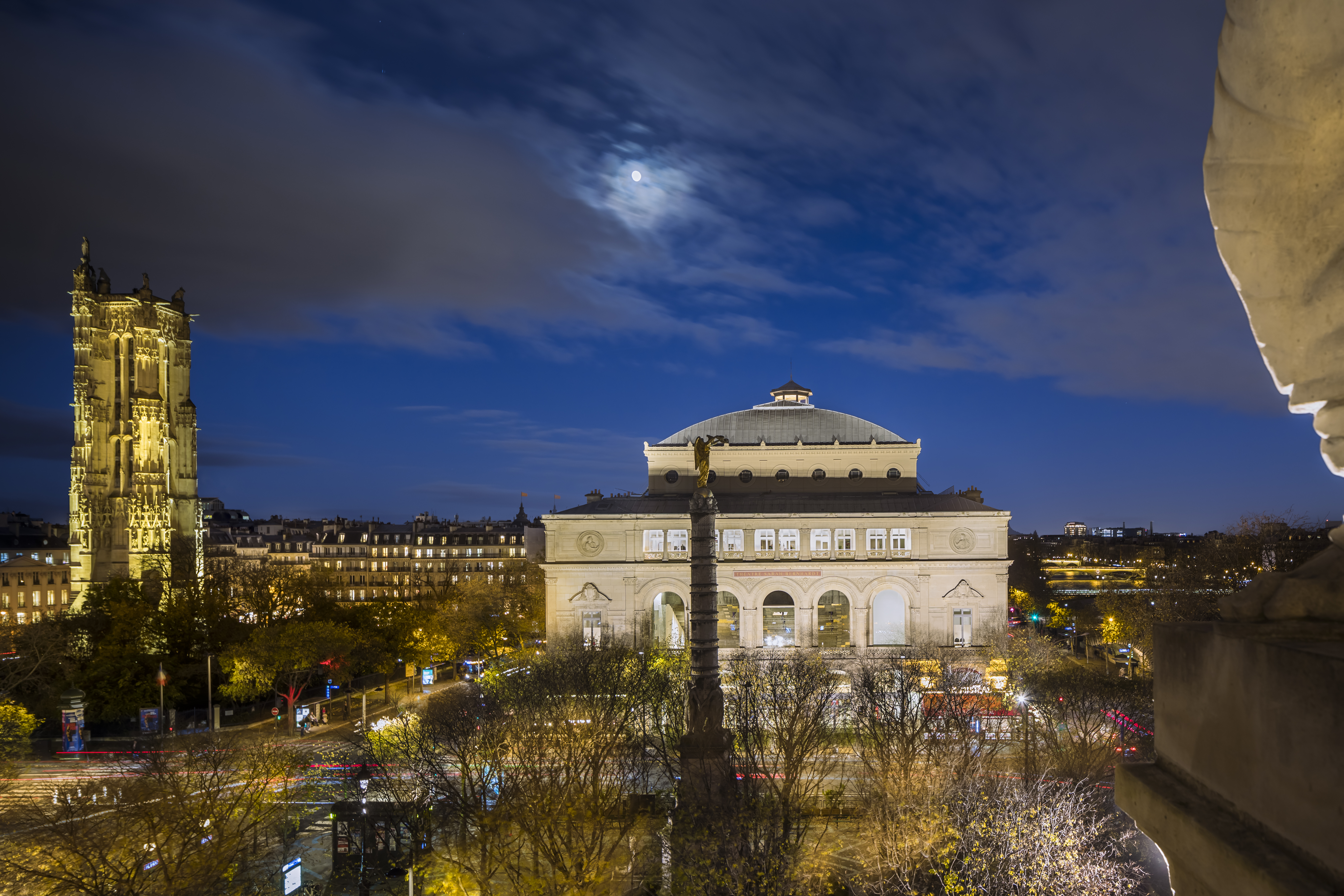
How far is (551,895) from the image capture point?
1958 centimetres

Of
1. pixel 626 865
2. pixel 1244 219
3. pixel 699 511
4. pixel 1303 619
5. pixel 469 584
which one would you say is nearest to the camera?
pixel 1303 619

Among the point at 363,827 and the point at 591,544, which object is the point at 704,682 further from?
the point at 591,544

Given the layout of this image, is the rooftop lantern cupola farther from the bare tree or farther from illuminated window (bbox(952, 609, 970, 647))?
the bare tree

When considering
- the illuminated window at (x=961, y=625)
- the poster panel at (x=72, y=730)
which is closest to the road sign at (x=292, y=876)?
the poster panel at (x=72, y=730)

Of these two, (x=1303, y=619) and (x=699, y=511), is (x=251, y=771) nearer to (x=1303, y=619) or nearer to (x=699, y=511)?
(x=699, y=511)

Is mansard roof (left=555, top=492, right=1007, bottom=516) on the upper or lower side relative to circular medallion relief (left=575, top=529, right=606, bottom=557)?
upper

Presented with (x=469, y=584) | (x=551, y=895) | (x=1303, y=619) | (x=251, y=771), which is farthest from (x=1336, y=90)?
(x=469, y=584)

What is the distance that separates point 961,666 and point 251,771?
39.0 metres

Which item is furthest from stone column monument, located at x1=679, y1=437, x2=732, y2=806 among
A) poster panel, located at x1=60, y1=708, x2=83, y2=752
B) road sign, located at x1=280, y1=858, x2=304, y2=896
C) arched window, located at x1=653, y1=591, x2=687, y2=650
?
poster panel, located at x1=60, y1=708, x2=83, y2=752

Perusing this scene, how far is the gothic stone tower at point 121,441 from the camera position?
78.9 meters

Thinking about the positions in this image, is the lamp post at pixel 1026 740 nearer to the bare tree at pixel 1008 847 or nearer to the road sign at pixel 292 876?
the bare tree at pixel 1008 847

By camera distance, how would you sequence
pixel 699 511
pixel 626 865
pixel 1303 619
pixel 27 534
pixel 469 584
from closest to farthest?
pixel 1303 619
pixel 626 865
pixel 699 511
pixel 469 584
pixel 27 534

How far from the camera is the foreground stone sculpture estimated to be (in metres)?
3.43

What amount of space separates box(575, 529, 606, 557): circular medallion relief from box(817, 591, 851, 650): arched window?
Answer: 16094mm
